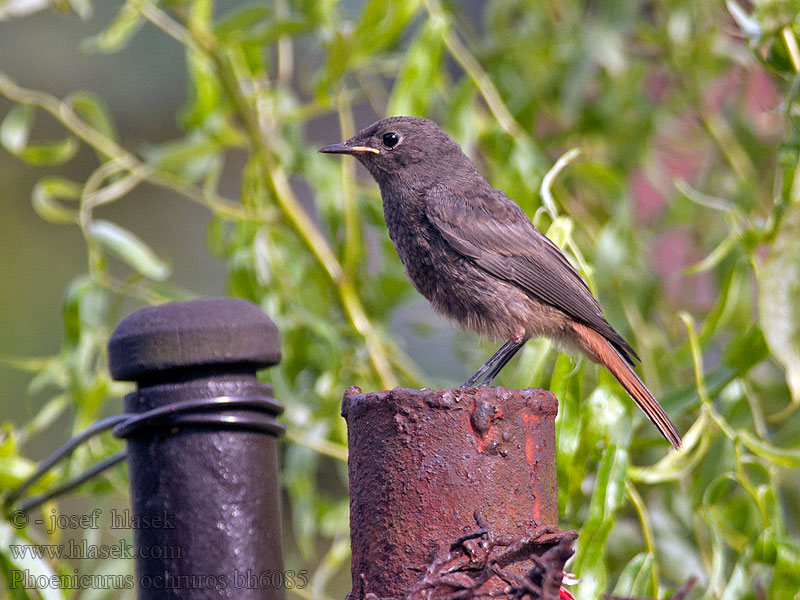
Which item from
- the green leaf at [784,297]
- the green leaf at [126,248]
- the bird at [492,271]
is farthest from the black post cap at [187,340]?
the green leaf at [784,297]

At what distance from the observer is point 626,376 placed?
10.6 feet

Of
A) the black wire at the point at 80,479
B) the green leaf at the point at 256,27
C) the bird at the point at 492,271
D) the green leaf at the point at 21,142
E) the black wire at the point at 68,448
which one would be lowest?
the black wire at the point at 80,479

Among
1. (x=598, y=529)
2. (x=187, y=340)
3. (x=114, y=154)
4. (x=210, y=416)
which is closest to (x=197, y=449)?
(x=210, y=416)

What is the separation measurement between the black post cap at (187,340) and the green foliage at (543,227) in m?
1.00

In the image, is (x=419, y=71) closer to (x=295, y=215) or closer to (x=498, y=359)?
(x=295, y=215)

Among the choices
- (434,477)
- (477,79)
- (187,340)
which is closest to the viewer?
(434,477)

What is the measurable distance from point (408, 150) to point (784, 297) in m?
1.50

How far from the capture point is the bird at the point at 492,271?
11.0 ft

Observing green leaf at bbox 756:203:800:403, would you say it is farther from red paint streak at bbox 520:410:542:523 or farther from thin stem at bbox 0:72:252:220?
thin stem at bbox 0:72:252:220

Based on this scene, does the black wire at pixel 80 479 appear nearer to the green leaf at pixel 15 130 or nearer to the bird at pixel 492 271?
the bird at pixel 492 271

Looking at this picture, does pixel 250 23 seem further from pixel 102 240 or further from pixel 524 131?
pixel 524 131

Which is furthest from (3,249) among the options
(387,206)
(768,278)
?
(768,278)

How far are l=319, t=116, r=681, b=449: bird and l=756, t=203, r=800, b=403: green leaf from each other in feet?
1.54

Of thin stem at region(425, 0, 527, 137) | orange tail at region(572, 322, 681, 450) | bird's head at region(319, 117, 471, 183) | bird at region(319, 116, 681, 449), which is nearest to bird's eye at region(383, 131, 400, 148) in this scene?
bird's head at region(319, 117, 471, 183)
